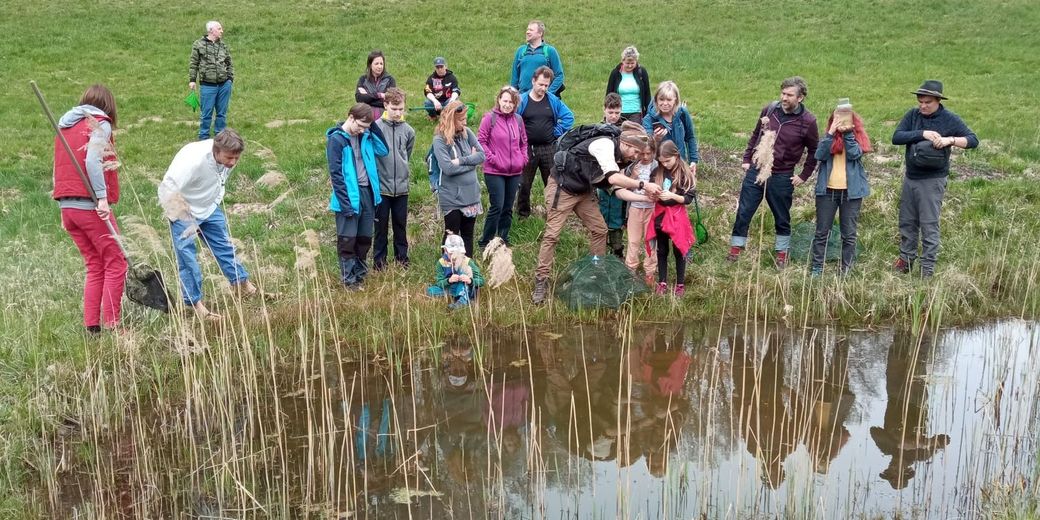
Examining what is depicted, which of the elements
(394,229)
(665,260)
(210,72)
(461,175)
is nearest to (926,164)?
(665,260)

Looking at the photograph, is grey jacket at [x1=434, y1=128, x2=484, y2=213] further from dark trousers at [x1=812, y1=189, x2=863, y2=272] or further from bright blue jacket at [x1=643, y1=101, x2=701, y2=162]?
dark trousers at [x1=812, y1=189, x2=863, y2=272]

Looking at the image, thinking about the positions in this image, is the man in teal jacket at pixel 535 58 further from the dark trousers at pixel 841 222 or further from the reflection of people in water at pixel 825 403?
the reflection of people in water at pixel 825 403

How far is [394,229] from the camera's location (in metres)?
8.30

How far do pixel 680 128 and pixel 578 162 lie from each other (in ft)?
4.54

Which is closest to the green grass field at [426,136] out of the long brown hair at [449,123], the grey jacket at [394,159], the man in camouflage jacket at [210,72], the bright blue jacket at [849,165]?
the man in camouflage jacket at [210,72]

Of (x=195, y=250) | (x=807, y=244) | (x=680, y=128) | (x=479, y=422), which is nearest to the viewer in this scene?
(x=479, y=422)

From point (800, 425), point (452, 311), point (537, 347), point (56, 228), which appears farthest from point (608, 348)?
point (56, 228)

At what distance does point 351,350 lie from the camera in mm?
6906

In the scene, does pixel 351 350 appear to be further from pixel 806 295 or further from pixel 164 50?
pixel 164 50

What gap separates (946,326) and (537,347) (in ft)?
11.2

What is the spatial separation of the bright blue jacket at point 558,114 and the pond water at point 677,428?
98.5 inches

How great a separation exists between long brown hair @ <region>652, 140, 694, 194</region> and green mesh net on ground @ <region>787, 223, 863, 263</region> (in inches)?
58.7

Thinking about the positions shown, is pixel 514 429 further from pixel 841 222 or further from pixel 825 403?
pixel 841 222

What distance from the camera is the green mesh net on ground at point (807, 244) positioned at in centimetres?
852
